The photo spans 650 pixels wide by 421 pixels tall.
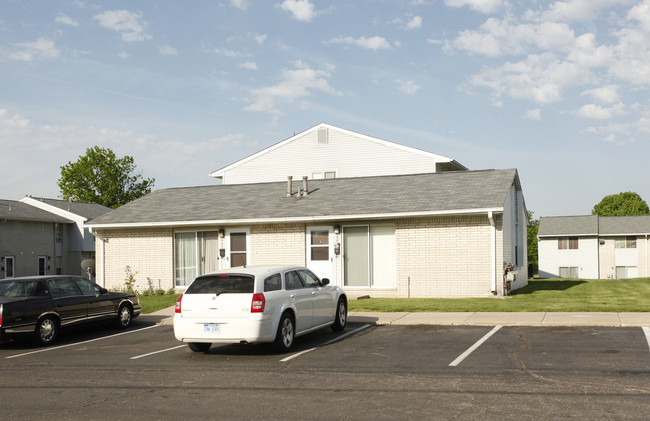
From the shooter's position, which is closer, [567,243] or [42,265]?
[42,265]

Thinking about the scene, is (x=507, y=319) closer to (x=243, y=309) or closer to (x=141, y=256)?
(x=243, y=309)

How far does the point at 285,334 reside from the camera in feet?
37.6

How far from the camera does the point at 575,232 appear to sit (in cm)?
5759

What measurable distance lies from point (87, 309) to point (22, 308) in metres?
1.82

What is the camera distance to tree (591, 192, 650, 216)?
9006 cm

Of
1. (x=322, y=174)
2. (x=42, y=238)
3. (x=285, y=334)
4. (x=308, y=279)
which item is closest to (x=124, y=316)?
(x=308, y=279)

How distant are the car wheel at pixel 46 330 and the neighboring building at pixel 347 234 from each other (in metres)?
9.08

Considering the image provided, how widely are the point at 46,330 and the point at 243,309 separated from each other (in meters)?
5.37

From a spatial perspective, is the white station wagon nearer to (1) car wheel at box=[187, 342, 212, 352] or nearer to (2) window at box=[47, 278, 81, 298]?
(1) car wheel at box=[187, 342, 212, 352]

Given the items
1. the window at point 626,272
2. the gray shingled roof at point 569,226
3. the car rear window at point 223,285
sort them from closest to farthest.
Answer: the car rear window at point 223,285
the window at point 626,272
the gray shingled roof at point 569,226

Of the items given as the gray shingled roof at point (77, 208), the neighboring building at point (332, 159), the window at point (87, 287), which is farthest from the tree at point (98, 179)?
the window at point (87, 287)

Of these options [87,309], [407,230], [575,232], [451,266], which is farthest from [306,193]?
[575,232]

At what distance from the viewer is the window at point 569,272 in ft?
190

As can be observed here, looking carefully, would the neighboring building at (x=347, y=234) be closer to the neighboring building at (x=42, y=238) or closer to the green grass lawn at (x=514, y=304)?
the green grass lawn at (x=514, y=304)
